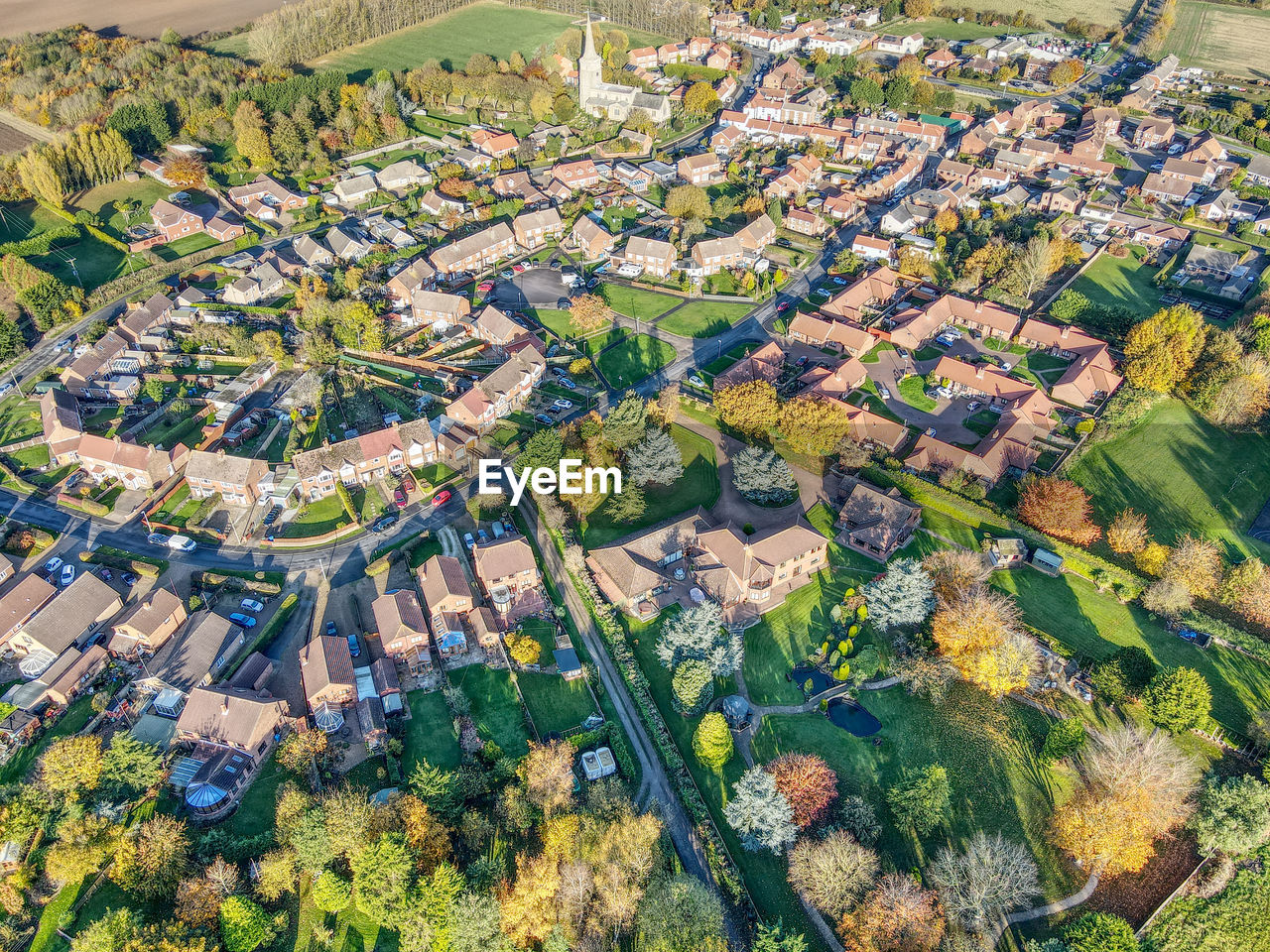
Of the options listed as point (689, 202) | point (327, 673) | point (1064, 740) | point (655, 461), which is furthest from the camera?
point (689, 202)

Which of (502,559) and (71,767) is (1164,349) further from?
(71,767)

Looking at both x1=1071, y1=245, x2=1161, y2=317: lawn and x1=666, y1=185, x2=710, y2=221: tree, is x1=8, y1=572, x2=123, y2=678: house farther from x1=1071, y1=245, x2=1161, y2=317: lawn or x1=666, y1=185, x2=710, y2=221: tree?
x1=1071, y1=245, x2=1161, y2=317: lawn

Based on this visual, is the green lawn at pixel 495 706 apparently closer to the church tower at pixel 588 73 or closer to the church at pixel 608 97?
the church at pixel 608 97

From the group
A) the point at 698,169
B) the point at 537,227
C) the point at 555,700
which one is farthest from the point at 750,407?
the point at 698,169

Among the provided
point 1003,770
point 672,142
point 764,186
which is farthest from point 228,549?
point 672,142

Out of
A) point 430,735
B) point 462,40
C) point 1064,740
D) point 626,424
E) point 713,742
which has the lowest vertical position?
point 430,735
